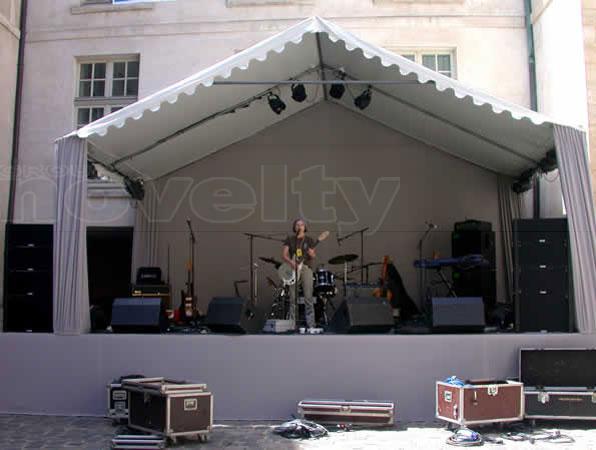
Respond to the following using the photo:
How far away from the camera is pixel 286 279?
7.76 metres

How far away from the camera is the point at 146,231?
9.36 m

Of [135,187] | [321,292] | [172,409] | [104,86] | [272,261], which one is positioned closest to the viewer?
[172,409]

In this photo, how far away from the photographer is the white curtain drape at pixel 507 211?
8990 mm

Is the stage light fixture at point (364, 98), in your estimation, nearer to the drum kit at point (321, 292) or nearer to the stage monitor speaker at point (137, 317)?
the drum kit at point (321, 292)

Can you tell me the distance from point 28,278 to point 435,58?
6329 mm

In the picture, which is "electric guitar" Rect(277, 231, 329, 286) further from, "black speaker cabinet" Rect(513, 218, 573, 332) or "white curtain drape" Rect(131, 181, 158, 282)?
"white curtain drape" Rect(131, 181, 158, 282)

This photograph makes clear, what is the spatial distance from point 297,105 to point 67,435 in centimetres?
538

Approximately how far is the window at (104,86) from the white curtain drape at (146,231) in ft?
5.14

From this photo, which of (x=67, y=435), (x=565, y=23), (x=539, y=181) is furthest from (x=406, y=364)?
(x=565, y=23)

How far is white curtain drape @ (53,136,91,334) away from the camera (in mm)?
6512

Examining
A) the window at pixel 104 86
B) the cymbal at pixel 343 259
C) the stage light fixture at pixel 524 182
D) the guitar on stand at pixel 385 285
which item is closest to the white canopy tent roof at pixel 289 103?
the stage light fixture at pixel 524 182

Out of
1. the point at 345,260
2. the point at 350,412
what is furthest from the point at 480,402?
the point at 345,260

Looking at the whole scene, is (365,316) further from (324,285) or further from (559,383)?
(559,383)

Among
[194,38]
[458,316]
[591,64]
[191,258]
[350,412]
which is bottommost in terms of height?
[350,412]
